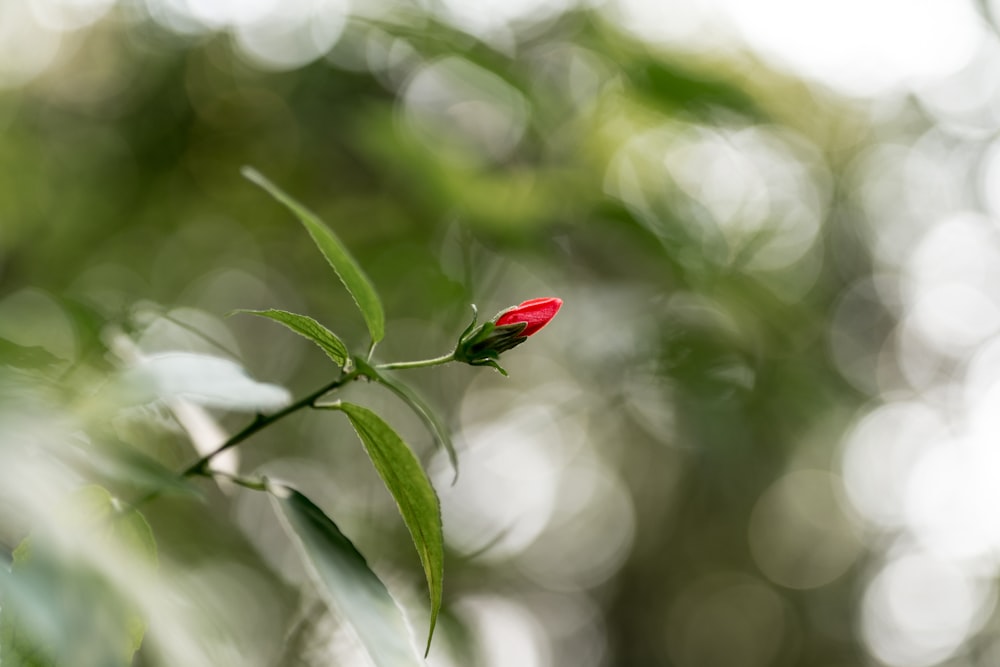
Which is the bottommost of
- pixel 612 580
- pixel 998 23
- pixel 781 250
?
pixel 612 580

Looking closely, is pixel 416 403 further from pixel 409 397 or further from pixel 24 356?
pixel 24 356

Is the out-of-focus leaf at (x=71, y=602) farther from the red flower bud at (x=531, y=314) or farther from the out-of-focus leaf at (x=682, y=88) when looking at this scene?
the out-of-focus leaf at (x=682, y=88)

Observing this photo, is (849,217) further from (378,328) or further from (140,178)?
(378,328)

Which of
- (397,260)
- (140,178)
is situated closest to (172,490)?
(397,260)

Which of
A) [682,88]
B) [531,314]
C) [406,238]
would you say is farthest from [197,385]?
[406,238]

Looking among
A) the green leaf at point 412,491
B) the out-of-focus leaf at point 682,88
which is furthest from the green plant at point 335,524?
the out-of-focus leaf at point 682,88

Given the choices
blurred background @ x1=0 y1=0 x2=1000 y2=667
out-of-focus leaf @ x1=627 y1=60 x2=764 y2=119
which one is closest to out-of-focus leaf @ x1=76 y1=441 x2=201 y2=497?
blurred background @ x1=0 y1=0 x2=1000 y2=667
